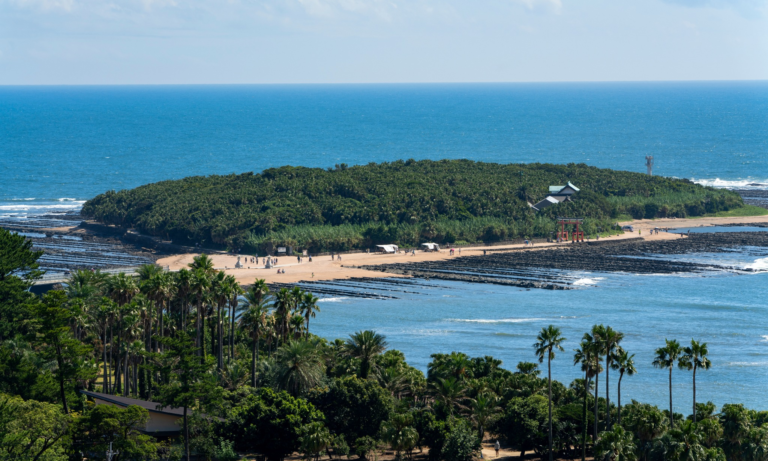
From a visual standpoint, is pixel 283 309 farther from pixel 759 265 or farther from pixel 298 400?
pixel 759 265

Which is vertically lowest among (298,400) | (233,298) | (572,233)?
(298,400)

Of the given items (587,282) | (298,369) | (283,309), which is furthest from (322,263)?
(298,369)

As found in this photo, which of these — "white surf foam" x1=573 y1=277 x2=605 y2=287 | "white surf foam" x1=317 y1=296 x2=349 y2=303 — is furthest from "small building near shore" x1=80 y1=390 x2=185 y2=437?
"white surf foam" x1=573 y1=277 x2=605 y2=287

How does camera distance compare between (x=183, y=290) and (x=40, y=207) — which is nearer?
(x=183, y=290)

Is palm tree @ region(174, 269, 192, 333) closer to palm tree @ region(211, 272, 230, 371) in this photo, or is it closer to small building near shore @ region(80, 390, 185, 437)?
palm tree @ region(211, 272, 230, 371)

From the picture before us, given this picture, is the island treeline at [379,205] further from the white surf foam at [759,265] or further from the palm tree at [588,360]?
the palm tree at [588,360]

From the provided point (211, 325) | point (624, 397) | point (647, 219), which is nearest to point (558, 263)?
point (647, 219)
